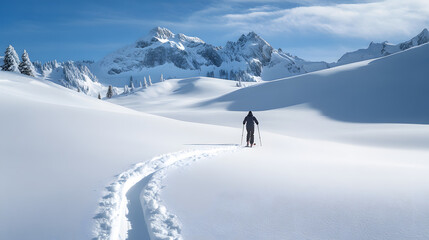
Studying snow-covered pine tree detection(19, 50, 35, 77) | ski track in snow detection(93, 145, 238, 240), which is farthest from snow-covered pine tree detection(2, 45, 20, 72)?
ski track in snow detection(93, 145, 238, 240)

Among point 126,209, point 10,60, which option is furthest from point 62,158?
point 10,60

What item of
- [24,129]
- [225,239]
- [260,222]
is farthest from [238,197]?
[24,129]

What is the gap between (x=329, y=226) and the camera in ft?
15.3

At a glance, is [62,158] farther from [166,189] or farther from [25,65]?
[25,65]

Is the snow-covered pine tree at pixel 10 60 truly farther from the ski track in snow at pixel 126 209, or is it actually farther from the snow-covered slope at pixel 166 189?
the ski track in snow at pixel 126 209

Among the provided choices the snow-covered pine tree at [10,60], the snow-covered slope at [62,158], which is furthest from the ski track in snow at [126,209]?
the snow-covered pine tree at [10,60]

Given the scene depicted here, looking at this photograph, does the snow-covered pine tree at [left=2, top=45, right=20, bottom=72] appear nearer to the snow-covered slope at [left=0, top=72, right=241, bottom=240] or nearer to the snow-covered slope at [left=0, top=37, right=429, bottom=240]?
the snow-covered slope at [left=0, top=72, right=241, bottom=240]

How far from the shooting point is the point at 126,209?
5781mm

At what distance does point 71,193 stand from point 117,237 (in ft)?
7.12

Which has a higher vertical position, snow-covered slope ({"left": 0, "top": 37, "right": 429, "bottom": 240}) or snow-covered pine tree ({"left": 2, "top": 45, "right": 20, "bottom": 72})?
snow-covered pine tree ({"left": 2, "top": 45, "right": 20, "bottom": 72})

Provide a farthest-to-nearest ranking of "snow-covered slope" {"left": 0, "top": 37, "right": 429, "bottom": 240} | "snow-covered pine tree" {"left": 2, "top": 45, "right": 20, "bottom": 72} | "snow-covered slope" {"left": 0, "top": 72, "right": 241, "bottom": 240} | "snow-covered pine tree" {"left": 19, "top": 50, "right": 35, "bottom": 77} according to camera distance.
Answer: "snow-covered pine tree" {"left": 19, "top": 50, "right": 35, "bottom": 77} < "snow-covered pine tree" {"left": 2, "top": 45, "right": 20, "bottom": 72} < "snow-covered slope" {"left": 0, "top": 72, "right": 241, "bottom": 240} < "snow-covered slope" {"left": 0, "top": 37, "right": 429, "bottom": 240}

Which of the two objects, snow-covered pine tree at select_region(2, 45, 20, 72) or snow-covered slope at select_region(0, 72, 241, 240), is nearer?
snow-covered slope at select_region(0, 72, 241, 240)

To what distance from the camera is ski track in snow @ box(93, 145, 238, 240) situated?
185 inches

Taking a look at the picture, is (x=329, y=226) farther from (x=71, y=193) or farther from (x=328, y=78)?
(x=328, y=78)
